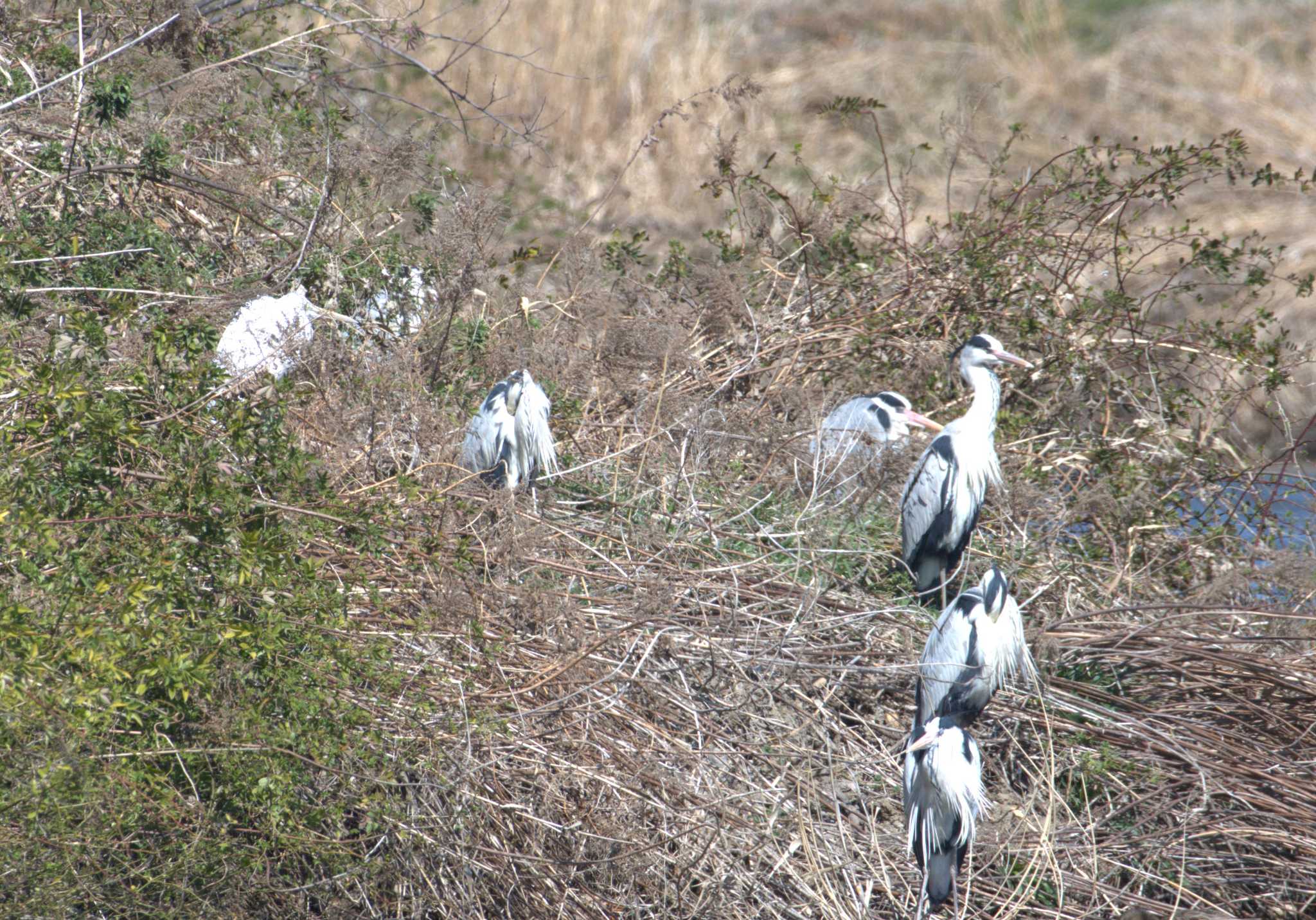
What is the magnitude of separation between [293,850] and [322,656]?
20.8 inches

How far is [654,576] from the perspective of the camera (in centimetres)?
469

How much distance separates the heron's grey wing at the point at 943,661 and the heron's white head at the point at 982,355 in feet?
5.40

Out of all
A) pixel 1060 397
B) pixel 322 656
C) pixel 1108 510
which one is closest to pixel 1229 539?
pixel 1108 510

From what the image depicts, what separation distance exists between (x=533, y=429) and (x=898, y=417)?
1766 millimetres

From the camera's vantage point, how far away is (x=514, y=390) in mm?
5234

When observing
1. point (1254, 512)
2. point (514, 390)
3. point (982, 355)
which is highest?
point (982, 355)

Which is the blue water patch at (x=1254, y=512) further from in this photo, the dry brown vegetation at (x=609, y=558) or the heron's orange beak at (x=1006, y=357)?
the heron's orange beak at (x=1006, y=357)

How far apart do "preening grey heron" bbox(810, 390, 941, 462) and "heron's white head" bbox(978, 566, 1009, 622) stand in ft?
4.03

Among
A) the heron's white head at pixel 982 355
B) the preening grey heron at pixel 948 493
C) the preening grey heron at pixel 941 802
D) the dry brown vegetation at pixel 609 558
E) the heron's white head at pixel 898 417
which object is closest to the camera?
the dry brown vegetation at pixel 609 558

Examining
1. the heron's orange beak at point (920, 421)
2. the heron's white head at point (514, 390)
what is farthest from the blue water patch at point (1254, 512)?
the heron's white head at point (514, 390)

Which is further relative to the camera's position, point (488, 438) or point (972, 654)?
point (488, 438)

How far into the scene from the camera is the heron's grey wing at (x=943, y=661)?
4320 mm

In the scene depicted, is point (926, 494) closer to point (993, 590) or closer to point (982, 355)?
point (982, 355)

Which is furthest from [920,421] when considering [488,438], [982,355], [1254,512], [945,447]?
[488,438]
